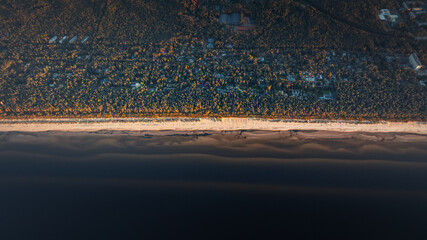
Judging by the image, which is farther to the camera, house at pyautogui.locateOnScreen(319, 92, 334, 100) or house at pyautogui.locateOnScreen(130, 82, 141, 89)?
house at pyautogui.locateOnScreen(130, 82, 141, 89)

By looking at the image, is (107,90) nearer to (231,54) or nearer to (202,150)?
(202,150)

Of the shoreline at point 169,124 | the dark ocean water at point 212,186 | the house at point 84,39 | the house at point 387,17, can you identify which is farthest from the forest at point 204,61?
the dark ocean water at point 212,186

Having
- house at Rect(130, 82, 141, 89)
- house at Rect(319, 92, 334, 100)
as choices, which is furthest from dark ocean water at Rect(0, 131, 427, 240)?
house at Rect(130, 82, 141, 89)

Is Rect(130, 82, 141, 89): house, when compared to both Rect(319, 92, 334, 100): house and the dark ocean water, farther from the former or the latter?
Rect(319, 92, 334, 100): house

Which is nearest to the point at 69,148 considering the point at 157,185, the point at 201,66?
the point at 157,185

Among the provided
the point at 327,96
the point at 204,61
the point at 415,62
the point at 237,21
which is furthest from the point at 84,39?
the point at 415,62

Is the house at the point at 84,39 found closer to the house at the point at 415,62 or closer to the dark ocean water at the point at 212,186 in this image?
the dark ocean water at the point at 212,186
